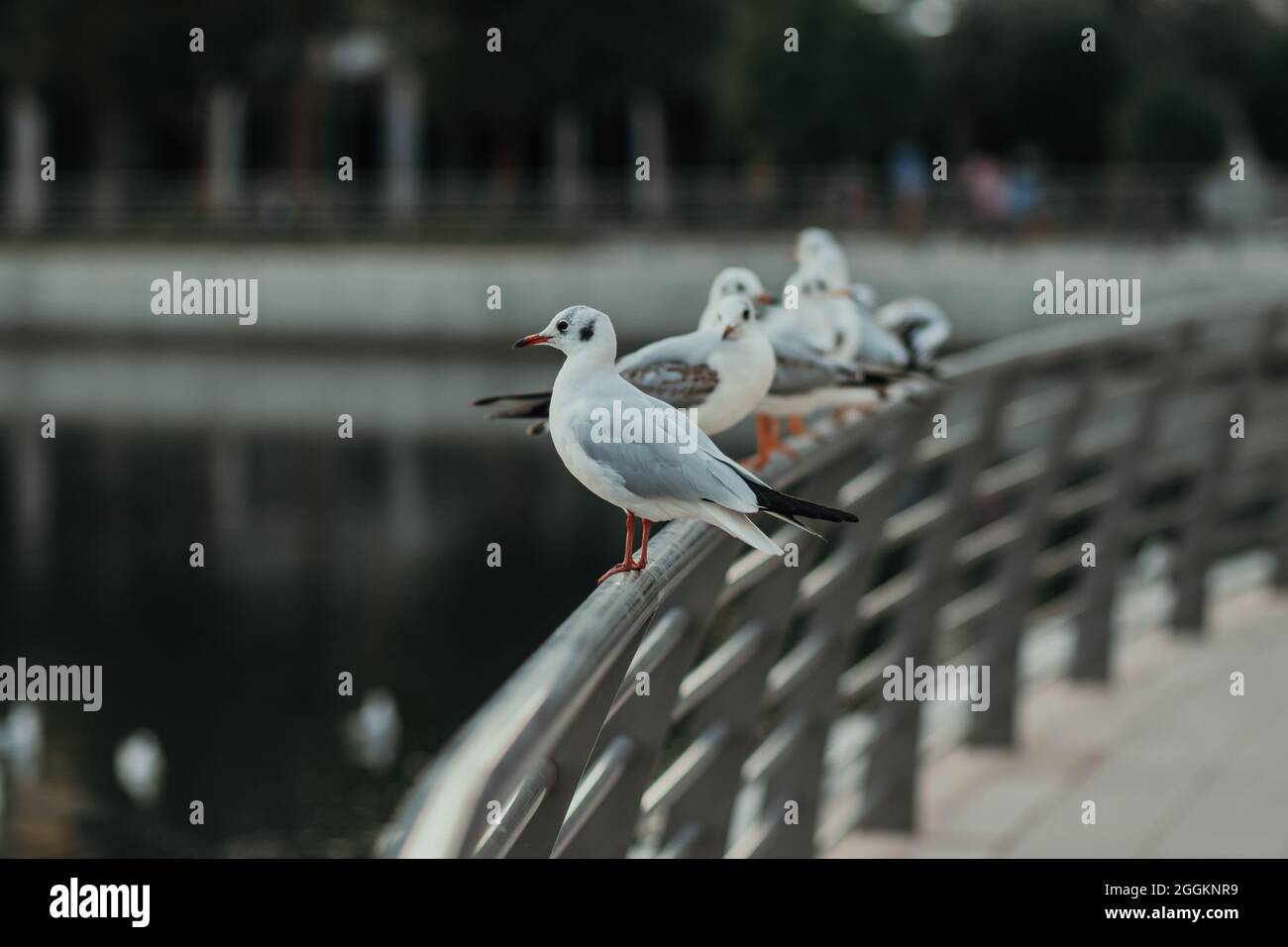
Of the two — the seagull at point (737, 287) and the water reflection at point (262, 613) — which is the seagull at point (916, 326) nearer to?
the seagull at point (737, 287)

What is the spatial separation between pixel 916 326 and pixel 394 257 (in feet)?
101

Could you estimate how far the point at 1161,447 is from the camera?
21.2 ft

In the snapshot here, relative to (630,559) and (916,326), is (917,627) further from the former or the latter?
(630,559)

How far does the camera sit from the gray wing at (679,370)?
243 cm

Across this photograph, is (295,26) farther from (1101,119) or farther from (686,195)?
(1101,119)

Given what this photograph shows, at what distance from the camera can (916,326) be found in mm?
3756

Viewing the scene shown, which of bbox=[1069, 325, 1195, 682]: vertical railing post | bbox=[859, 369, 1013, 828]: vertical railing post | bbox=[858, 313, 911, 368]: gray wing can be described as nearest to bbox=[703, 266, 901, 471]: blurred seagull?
bbox=[858, 313, 911, 368]: gray wing

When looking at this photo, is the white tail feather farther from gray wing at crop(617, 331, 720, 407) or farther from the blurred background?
the blurred background

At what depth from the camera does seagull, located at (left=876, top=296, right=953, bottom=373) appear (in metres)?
3.60

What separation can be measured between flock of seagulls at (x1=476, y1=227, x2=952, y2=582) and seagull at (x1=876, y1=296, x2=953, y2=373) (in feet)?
0.15

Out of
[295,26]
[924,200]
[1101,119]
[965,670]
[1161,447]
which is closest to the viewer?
[965,670]
